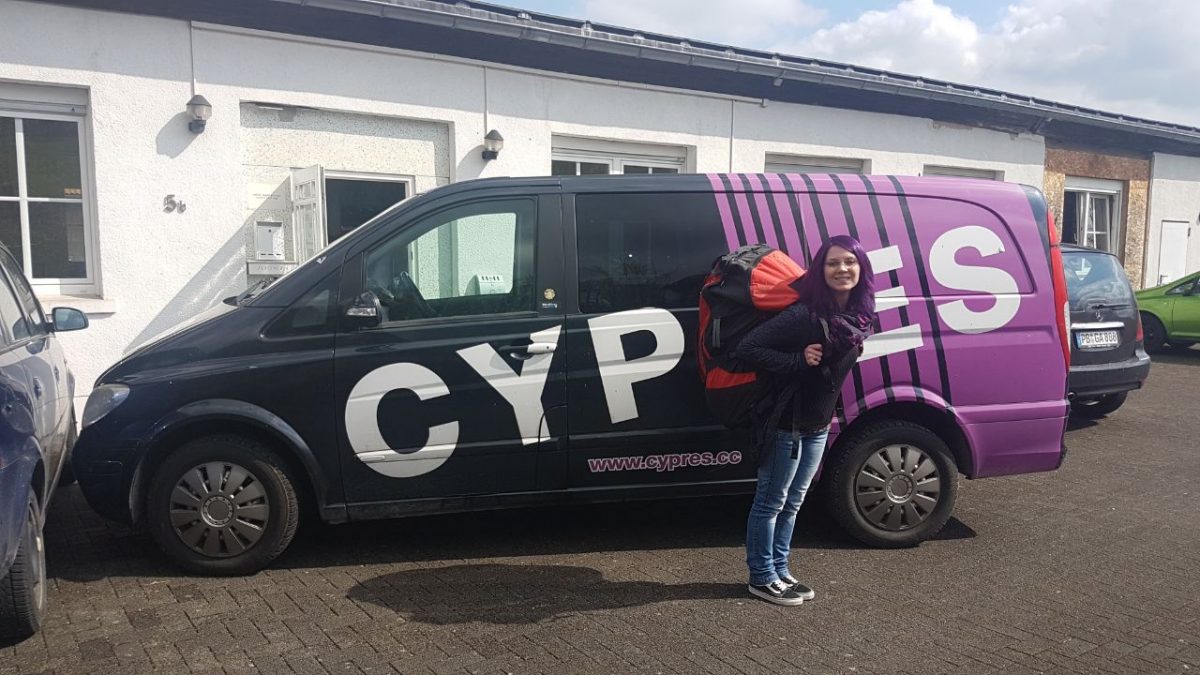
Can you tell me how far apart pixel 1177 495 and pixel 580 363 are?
436 centimetres

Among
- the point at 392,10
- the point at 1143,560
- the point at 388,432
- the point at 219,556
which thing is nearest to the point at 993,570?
the point at 1143,560

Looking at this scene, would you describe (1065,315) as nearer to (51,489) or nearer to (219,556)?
(219,556)

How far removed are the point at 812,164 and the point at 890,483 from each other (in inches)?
305

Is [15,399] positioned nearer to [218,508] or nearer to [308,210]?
[218,508]

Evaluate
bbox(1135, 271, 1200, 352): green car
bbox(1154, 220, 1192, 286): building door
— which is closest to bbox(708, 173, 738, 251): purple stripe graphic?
bbox(1135, 271, 1200, 352): green car

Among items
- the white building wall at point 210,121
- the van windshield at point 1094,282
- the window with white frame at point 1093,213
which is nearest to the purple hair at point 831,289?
the van windshield at point 1094,282

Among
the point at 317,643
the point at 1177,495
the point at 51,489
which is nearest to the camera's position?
the point at 317,643

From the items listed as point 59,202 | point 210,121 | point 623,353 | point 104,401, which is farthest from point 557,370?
point 59,202

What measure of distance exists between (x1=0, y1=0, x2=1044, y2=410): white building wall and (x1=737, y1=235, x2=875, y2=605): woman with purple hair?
19.1 ft

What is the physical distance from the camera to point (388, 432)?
170 inches

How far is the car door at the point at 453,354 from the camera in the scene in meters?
4.29

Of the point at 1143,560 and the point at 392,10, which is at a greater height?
the point at 392,10

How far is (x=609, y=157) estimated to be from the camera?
10.1m

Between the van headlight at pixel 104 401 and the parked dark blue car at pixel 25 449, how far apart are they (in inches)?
7.1
